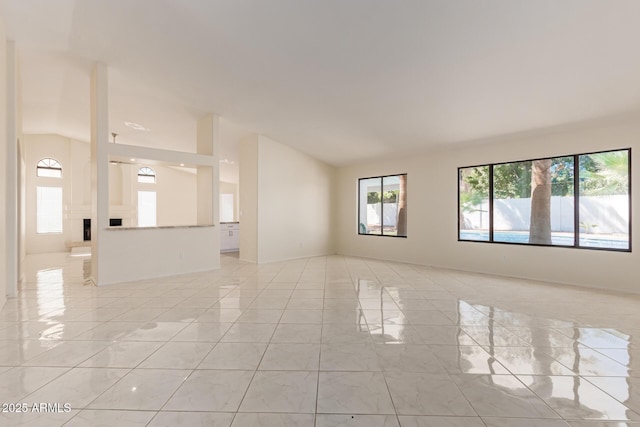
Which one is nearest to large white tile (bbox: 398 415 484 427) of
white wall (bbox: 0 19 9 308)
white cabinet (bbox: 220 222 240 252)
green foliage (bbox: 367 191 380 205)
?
white wall (bbox: 0 19 9 308)

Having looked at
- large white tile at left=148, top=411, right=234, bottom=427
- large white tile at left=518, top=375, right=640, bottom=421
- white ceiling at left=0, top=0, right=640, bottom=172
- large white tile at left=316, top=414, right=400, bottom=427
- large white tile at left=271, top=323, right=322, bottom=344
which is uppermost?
white ceiling at left=0, top=0, right=640, bottom=172

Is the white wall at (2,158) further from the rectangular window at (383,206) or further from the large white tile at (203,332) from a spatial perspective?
the rectangular window at (383,206)

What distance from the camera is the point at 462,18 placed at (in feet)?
9.34

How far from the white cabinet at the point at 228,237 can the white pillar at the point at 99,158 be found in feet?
15.4

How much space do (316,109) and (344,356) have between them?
4248 millimetres

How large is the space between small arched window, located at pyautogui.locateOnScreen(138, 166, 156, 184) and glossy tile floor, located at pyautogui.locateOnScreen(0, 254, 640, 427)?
801 cm

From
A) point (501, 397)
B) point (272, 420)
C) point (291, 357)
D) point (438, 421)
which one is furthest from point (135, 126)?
point (501, 397)

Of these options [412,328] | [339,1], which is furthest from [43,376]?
[339,1]

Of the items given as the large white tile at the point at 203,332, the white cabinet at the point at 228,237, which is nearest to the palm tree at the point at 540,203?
the large white tile at the point at 203,332

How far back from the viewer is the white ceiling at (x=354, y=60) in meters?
2.91

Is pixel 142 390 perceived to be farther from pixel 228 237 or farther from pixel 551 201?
pixel 228 237

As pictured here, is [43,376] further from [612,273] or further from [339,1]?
[612,273]

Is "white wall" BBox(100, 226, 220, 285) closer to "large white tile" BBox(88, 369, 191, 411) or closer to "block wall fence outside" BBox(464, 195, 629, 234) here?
"large white tile" BBox(88, 369, 191, 411)

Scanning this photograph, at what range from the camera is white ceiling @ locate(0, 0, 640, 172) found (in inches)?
115
